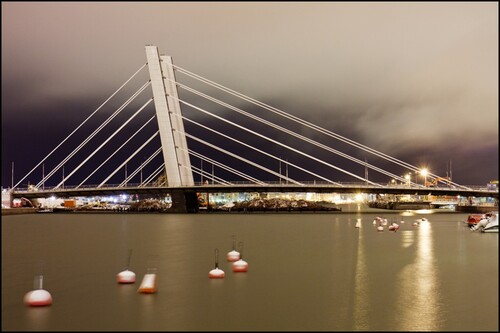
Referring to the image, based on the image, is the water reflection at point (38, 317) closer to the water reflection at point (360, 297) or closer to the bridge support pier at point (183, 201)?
the water reflection at point (360, 297)

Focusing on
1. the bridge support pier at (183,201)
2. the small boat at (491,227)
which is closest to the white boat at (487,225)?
the small boat at (491,227)

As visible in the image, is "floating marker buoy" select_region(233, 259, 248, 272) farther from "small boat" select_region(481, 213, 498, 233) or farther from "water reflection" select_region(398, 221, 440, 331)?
"small boat" select_region(481, 213, 498, 233)

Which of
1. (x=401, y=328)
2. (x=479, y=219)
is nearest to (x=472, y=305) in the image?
(x=401, y=328)

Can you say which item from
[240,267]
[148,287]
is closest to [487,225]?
[240,267]

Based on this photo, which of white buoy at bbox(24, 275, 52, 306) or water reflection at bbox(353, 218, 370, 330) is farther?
white buoy at bbox(24, 275, 52, 306)

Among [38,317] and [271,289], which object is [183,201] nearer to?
[271,289]

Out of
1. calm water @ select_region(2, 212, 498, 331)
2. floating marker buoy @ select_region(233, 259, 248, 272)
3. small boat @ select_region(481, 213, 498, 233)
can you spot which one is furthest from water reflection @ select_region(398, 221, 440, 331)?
small boat @ select_region(481, 213, 498, 233)
